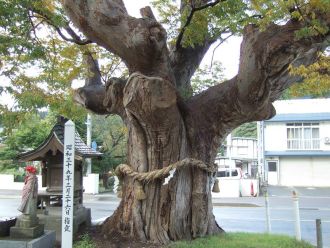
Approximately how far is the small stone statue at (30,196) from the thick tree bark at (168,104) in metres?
1.82

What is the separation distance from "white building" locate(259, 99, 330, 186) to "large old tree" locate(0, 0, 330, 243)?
100 feet

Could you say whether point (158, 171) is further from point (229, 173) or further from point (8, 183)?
point (8, 183)

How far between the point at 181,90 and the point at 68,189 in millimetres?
4865

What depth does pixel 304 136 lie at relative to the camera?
130ft

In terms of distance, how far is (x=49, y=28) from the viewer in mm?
11742

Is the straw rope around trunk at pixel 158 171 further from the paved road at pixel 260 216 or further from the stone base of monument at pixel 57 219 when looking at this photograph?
the paved road at pixel 260 216

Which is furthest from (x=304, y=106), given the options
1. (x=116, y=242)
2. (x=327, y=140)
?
(x=116, y=242)

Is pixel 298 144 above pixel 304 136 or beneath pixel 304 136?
beneath

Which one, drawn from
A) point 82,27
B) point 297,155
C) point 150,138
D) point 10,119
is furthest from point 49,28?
point 297,155

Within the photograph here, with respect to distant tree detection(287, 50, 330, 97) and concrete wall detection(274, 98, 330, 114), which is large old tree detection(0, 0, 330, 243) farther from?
concrete wall detection(274, 98, 330, 114)

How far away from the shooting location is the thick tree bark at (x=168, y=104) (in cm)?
769

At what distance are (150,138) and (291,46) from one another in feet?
10.6

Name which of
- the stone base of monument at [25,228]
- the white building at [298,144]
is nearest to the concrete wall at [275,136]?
the white building at [298,144]

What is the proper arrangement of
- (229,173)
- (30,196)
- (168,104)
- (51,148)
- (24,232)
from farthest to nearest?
(229,173) < (51,148) < (30,196) < (24,232) < (168,104)
